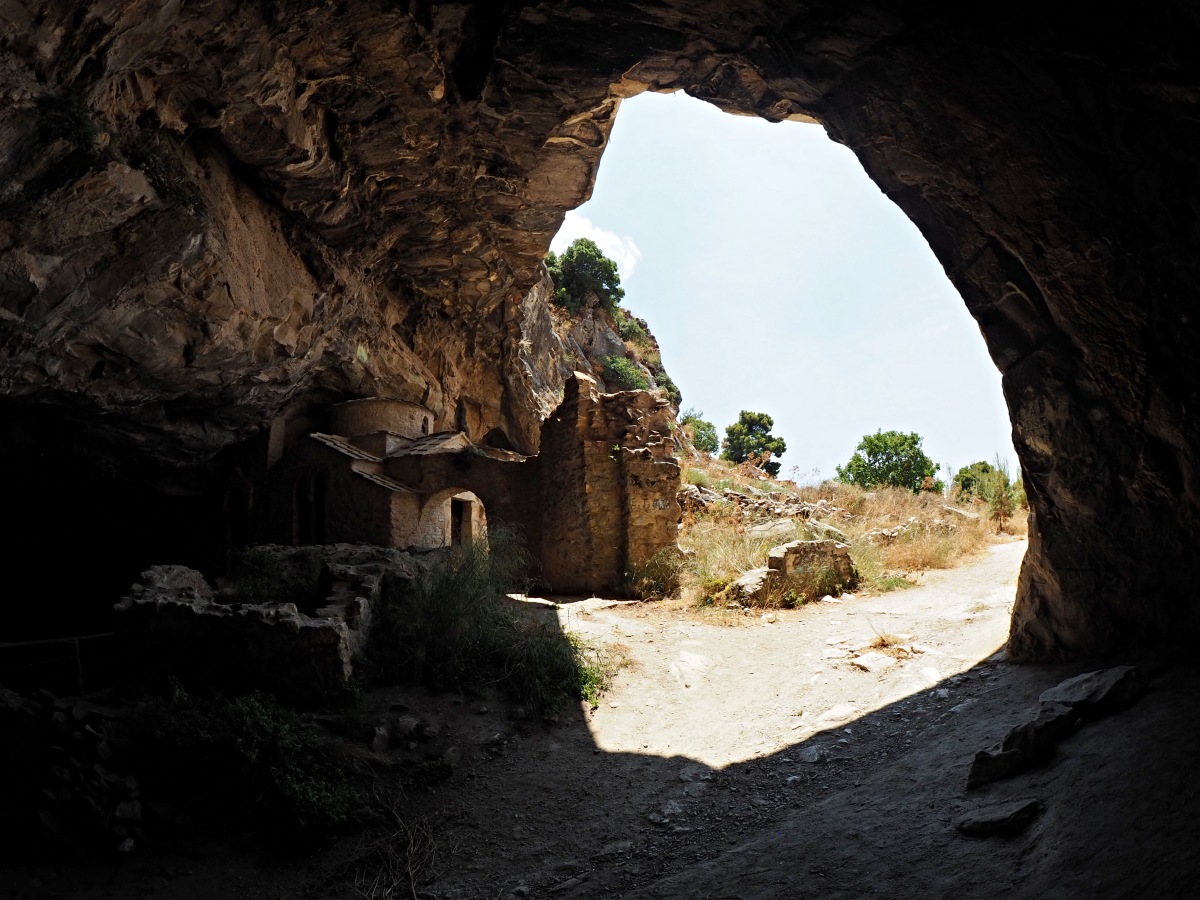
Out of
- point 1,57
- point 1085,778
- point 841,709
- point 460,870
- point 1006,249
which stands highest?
point 1,57

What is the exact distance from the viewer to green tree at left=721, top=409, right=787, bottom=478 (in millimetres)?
39031

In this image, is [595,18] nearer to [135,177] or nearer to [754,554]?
[135,177]

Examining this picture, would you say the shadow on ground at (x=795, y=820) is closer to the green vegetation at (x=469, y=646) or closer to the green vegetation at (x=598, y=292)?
the green vegetation at (x=469, y=646)

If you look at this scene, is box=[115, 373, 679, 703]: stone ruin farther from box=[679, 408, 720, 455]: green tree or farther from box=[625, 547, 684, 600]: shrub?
box=[679, 408, 720, 455]: green tree

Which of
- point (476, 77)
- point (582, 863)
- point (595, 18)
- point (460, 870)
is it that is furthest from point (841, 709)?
Answer: point (476, 77)

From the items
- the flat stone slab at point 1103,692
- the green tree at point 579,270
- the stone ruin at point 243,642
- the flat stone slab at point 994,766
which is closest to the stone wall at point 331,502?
the stone ruin at point 243,642

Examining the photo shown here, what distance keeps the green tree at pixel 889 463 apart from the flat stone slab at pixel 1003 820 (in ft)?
76.8

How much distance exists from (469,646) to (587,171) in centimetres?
794

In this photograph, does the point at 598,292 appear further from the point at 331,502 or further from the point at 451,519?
the point at 331,502

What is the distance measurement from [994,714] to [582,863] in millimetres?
3294

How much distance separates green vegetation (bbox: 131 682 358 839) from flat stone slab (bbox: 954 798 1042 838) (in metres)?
4.21

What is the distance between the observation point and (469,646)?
790 cm

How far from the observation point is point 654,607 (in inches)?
464

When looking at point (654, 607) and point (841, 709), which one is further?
point (654, 607)
